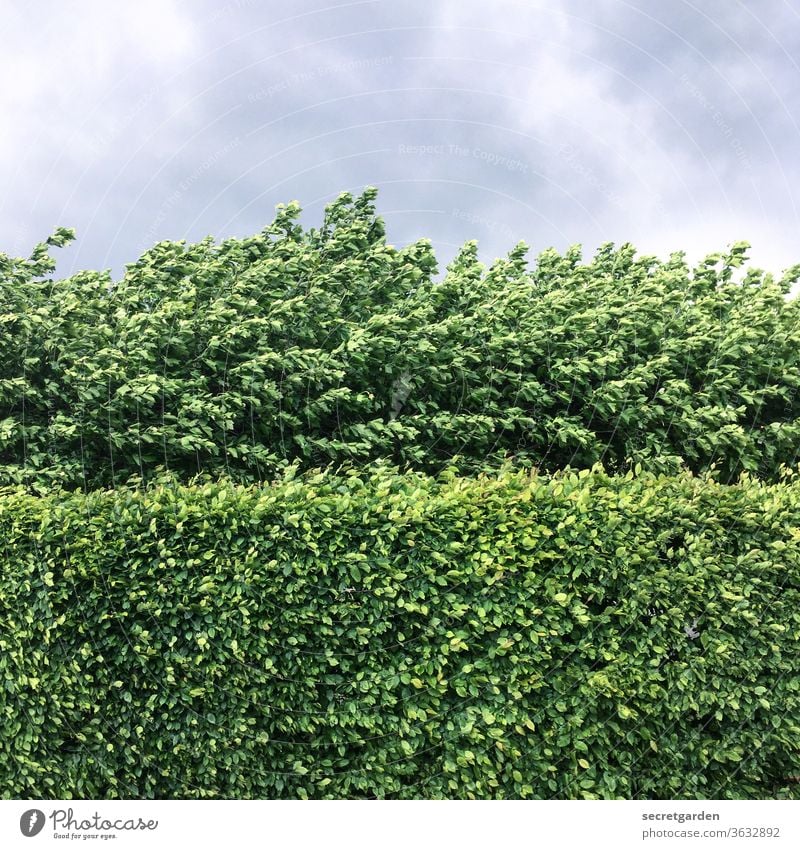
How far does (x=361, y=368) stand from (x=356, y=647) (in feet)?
12.6

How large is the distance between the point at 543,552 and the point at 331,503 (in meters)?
1.69

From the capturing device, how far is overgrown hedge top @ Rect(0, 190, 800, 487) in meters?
8.52

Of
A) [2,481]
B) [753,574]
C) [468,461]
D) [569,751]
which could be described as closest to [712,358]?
[468,461]

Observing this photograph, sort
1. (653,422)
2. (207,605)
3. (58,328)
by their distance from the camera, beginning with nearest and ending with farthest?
(207,605)
(58,328)
(653,422)

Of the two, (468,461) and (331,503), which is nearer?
(331,503)

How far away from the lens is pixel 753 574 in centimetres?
636

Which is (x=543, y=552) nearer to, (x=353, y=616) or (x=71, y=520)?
(x=353, y=616)
